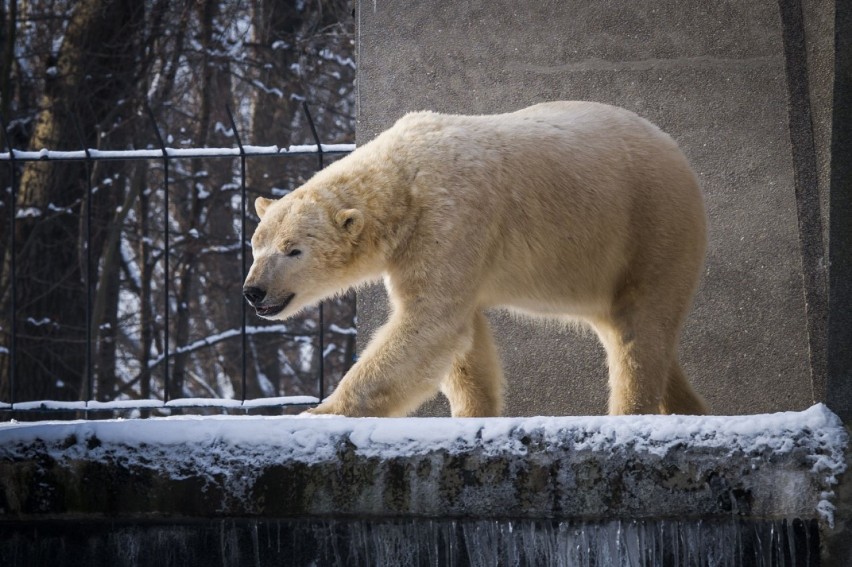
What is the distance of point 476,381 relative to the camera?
4.99m

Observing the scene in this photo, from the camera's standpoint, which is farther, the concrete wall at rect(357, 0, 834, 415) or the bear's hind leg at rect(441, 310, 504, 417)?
the concrete wall at rect(357, 0, 834, 415)

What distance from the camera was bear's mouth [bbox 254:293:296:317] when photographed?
4.55 m

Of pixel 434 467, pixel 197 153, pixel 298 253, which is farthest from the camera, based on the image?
pixel 197 153

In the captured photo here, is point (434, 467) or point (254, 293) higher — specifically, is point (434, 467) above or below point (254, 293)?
below

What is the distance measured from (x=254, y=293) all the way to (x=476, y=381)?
1.13m

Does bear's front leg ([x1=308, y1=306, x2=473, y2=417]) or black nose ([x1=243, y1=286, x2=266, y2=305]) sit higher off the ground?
black nose ([x1=243, y1=286, x2=266, y2=305])

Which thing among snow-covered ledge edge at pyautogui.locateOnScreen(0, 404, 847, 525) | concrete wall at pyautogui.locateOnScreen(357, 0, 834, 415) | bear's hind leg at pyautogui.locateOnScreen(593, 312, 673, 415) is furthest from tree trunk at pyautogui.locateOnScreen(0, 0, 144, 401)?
snow-covered ledge edge at pyautogui.locateOnScreen(0, 404, 847, 525)

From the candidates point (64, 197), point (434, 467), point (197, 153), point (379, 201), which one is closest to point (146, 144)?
point (64, 197)

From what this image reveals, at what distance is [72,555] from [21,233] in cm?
859

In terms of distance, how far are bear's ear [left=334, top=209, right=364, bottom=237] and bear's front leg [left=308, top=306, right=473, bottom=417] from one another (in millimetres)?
443

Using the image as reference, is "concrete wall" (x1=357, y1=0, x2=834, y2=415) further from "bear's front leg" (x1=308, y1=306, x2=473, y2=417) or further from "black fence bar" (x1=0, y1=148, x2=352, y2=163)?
"bear's front leg" (x1=308, y1=306, x2=473, y2=417)

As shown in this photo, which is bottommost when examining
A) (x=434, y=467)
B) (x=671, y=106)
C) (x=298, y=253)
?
(x=434, y=467)

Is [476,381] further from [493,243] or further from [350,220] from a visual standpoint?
[350,220]

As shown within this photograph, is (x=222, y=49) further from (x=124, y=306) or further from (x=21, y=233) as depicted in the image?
(x=124, y=306)
